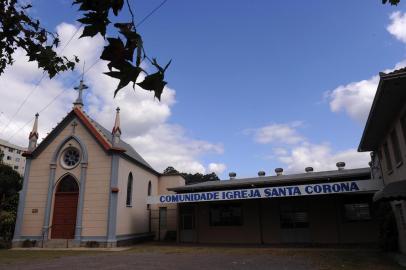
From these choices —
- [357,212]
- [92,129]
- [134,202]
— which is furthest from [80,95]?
[357,212]

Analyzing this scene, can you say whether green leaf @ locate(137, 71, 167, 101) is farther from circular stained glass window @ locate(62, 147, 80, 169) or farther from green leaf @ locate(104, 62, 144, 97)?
circular stained glass window @ locate(62, 147, 80, 169)

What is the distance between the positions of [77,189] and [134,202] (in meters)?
4.55

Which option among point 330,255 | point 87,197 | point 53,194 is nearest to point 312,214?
point 330,255

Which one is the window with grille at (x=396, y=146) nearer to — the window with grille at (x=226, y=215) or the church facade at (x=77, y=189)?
the window with grille at (x=226, y=215)

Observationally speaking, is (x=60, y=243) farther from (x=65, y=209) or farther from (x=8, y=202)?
(x=8, y=202)

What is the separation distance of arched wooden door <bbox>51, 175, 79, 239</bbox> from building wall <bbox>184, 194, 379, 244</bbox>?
8543 mm

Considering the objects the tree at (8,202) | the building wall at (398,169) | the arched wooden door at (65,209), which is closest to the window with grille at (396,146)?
the building wall at (398,169)

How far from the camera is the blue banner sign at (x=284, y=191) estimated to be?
63.0ft

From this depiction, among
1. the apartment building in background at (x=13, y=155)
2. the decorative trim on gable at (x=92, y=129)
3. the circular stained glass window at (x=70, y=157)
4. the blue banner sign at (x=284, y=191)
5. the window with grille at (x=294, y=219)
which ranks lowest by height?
the window with grille at (x=294, y=219)

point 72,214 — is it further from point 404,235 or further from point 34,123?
point 404,235

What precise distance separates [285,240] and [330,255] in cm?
769

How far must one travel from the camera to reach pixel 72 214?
23438 millimetres

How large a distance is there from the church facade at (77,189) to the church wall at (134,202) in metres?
0.07

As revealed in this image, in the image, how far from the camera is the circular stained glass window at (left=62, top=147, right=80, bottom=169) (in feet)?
81.3
